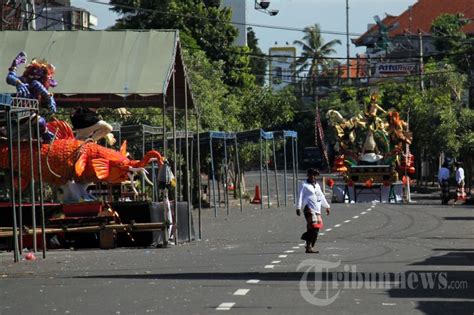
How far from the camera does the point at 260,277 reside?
1750cm

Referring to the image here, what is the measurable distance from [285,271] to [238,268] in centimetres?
103

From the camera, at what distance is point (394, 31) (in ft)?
473

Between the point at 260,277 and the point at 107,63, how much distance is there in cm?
1319

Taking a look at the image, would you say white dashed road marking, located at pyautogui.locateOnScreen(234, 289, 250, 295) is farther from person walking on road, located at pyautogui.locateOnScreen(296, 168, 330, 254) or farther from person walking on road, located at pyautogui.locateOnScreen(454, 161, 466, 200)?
person walking on road, located at pyautogui.locateOnScreen(454, 161, 466, 200)

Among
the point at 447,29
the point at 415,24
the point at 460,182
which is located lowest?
the point at 460,182

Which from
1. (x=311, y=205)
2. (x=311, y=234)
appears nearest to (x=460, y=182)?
(x=311, y=205)

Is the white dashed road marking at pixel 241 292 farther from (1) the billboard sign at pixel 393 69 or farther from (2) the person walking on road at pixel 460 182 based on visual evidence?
(1) the billboard sign at pixel 393 69
